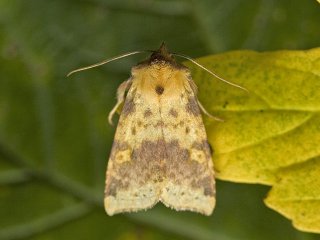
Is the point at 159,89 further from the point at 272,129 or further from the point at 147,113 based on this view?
the point at 272,129

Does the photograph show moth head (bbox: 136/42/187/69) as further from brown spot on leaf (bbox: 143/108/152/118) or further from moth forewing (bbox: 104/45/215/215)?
brown spot on leaf (bbox: 143/108/152/118)

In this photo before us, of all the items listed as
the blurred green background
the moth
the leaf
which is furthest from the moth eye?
the blurred green background

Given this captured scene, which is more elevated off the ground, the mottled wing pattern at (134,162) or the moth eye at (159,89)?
the moth eye at (159,89)

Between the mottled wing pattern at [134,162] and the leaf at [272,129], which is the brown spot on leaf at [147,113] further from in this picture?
the leaf at [272,129]

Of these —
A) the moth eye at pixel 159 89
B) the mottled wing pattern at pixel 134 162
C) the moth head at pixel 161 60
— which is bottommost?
the mottled wing pattern at pixel 134 162

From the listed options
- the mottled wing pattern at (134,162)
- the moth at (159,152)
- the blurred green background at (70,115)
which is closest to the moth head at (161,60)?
the moth at (159,152)
